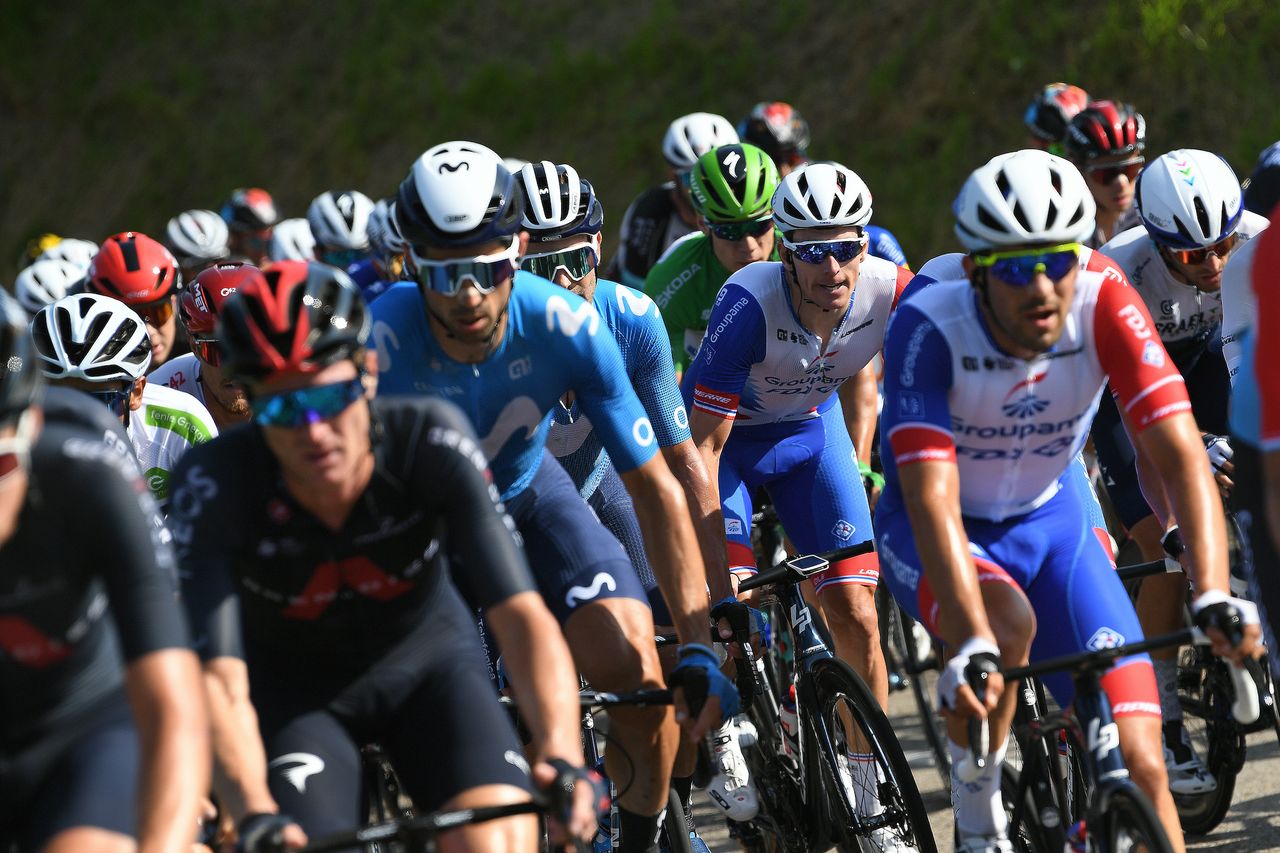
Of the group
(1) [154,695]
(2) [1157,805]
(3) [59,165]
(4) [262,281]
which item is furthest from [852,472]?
(3) [59,165]

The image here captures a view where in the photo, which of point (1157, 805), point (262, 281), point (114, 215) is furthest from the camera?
point (114, 215)

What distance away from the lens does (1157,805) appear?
4.19 m

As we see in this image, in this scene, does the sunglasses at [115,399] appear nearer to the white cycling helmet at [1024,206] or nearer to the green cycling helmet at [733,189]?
the green cycling helmet at [733,189]

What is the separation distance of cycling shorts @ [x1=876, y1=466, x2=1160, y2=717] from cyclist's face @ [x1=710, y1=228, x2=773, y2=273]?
9.67 feet

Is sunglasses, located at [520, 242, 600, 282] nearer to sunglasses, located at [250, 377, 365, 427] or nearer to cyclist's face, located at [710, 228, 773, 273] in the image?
cyclist's face, located at [710, 228, 773, 273]

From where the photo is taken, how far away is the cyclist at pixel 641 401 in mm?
5695

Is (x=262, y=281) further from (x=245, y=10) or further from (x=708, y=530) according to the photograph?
(x=245, y=10)

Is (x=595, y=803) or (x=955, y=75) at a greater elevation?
(x=955, y=75)

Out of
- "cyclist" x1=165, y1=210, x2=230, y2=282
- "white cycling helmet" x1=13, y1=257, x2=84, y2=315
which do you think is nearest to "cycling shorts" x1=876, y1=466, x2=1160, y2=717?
Answer: "white cycling helmet" x1=13, y1=257, x2=84, y2=315

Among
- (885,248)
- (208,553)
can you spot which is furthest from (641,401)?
(885,248)

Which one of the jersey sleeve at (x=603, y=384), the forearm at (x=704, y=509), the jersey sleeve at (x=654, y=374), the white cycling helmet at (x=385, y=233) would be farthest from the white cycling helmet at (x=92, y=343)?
the white cycling helmet at (x=385, y=233)

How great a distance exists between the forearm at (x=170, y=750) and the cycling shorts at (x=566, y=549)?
1.87 metres

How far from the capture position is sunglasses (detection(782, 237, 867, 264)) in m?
6.46

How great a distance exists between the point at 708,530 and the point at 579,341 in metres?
1.10
